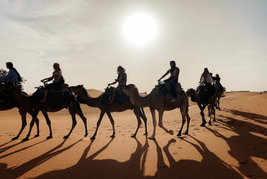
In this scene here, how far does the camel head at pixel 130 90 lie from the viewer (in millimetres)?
8438

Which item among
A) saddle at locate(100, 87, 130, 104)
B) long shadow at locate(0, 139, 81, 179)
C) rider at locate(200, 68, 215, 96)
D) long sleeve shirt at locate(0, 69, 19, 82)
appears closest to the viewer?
long shadow at locate(0, 139, 81, 179)

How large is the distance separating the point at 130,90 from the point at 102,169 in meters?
3.95

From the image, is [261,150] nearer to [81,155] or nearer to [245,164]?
[245,164]

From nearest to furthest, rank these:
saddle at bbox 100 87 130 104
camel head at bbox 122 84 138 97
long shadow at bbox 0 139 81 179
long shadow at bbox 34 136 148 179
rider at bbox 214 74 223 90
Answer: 1. long shadow at bbox 34 136 148 179
2. long shadow at bbox 0 139 81 179
3. camel head at bbox 122 84 138 97
4. saddle at bbox 100 87 130 104
5. rider at bbox 214 74 223 90

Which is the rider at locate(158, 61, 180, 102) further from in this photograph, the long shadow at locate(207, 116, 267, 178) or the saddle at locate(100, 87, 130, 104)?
the long shadow at locate(207, 116, 267, 178)

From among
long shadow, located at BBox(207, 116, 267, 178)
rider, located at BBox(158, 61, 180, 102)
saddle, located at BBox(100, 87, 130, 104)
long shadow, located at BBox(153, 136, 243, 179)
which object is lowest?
long shadow, located at BBox(153, 136, 243, 179)

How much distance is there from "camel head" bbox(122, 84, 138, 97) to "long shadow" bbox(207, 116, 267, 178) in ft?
14.2

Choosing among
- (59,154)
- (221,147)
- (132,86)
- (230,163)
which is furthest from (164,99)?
(59,154)

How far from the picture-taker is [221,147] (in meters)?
6.95

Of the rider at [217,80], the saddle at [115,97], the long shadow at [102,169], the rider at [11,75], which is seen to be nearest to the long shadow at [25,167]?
Answer: the long shadow at [102,169]

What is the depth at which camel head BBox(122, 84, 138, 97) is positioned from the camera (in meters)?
8.44

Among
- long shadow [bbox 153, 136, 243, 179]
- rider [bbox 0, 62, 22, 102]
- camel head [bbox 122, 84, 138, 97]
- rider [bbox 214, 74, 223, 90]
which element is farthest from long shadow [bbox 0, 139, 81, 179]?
rider [bbox 214, 74, 223, 90]

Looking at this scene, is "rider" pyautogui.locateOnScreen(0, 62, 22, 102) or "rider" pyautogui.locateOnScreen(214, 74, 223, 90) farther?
"rider" pyautogui.locateOnScreen(214, 74, 223, 90)

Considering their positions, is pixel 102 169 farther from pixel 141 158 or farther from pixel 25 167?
pixel 25 167
